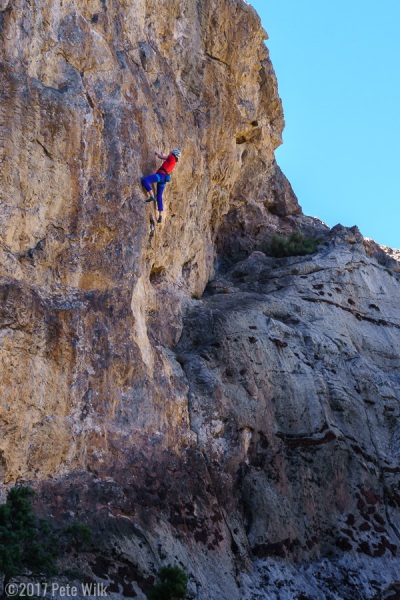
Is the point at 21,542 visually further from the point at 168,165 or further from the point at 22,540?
the point at 168,165

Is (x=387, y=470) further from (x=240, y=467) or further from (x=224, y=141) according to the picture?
(x=224, y=141)

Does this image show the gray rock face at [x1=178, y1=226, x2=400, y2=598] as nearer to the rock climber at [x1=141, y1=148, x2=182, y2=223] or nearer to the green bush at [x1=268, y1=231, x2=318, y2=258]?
the green bush at [x1=268, y1=231, x2=318, y2=258]

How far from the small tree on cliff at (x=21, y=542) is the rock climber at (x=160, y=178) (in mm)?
8224

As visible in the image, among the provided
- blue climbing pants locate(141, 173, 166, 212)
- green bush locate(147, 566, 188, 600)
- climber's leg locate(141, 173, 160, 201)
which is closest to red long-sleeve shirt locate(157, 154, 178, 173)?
blue climbing pants locate(141, 173, 166, 212)

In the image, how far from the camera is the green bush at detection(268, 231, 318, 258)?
2600 cm

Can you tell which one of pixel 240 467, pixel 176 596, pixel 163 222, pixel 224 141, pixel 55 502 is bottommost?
pixel 176 596

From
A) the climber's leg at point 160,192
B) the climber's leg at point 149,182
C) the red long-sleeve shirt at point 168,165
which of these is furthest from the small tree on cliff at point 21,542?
the red long-sleeve shirt at point 168,165

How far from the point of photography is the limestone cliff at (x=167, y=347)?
14.2 m

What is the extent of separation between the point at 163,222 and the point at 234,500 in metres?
6.88

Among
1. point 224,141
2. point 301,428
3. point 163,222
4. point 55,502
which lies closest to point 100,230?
point 163,222

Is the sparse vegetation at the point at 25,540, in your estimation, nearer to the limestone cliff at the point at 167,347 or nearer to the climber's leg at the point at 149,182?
the limestone cliff at the point at 167,347

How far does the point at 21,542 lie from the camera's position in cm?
1114

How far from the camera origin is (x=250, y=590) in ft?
49.9

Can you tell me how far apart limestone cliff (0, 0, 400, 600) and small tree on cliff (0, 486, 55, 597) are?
1.66 metres
